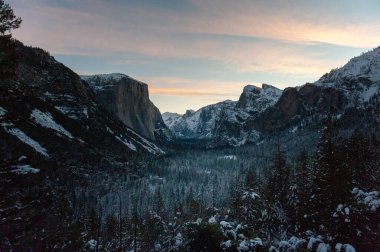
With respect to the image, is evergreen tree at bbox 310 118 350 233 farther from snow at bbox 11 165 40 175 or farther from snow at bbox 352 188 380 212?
snow at bbox 11 165 40 175

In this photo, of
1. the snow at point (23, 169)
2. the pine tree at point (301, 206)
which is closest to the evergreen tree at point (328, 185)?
the pine tree at point (301, 206)

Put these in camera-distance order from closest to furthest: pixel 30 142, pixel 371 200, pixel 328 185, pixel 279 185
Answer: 1. pixel 371 200
2. pixel 328 185
3. pixel 279 185
4. pixel 30 142

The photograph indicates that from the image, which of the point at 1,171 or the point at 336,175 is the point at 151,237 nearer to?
the point at 336,175

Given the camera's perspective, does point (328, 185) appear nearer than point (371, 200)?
No

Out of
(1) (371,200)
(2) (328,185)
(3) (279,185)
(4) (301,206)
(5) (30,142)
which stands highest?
(1) (371,200)

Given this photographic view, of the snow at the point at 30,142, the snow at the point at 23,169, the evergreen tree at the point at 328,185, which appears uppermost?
the snow at the point at 23,169

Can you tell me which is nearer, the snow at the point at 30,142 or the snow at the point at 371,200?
the snow at the point at 371,200

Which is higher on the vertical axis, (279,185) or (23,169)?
(23,169)

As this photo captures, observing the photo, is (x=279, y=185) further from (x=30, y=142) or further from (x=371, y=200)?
(x=30, y=142)

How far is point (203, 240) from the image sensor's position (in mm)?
19953

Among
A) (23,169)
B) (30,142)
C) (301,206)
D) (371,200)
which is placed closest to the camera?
(23,169)

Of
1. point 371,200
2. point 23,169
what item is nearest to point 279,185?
point 371,200

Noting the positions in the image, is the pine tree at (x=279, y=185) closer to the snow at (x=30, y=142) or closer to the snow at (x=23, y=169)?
the snow at (x=23, y=169)

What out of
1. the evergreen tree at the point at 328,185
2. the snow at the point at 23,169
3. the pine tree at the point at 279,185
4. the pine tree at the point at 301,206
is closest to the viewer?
the snow at the point at 23,169
